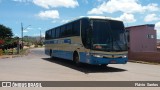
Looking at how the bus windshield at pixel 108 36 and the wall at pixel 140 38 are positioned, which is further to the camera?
the wall at pixel 140 38

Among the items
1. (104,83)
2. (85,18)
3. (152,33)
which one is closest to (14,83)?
(104,83)

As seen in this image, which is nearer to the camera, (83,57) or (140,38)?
(83,57)

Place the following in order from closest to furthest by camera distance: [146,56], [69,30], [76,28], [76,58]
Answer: [76,28] < [76,58] < [69,30] < [146,56]

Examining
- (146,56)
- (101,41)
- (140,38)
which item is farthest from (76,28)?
(140,38)

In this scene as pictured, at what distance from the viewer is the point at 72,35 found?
893 inches

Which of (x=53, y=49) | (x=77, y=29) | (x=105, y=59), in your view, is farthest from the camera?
(x=53, y=49)

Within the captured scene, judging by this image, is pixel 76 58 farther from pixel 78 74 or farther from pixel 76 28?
pixel 78 74

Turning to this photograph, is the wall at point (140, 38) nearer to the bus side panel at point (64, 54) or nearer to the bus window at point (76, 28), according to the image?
the bus side panel at point (64, 54)

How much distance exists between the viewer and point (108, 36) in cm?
1873

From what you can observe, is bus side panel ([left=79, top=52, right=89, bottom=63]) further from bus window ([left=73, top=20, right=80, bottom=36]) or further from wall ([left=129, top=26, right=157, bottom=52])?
wall ([left=129, top=26, right=157, bottom=52])

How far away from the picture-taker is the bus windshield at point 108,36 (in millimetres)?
18594

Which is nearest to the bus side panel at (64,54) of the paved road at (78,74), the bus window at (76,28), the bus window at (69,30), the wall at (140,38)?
the bus window at (69,30)

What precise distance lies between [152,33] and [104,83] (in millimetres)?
29711

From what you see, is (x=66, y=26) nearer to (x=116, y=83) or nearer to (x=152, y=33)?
(x=116, y=83)
